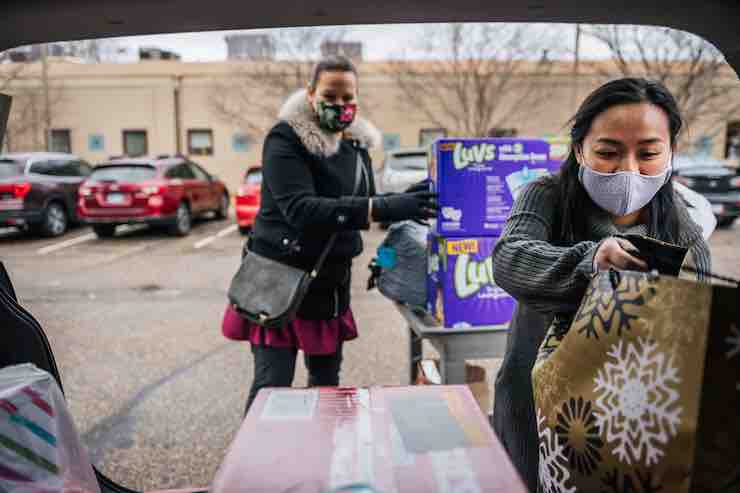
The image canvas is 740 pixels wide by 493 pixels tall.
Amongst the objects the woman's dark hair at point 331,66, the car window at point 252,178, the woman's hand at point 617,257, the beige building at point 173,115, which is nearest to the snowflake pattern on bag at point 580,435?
the woman's hand at point 617,257

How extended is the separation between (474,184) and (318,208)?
608mm

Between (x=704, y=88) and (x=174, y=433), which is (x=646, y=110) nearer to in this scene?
(x=174, y=433)

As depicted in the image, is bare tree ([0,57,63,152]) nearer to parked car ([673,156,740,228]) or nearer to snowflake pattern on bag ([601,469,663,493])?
Answer: parked car ([673,156,740,228])

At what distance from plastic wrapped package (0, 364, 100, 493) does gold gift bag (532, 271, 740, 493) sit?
105cm

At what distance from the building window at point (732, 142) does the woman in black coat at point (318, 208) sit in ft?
68.7

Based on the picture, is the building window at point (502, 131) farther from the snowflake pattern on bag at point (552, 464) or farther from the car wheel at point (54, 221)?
the snowflake pattern on bag at point (552, 464)

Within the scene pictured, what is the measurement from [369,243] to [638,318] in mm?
9646

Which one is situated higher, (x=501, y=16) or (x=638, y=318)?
(x=501, y=16)

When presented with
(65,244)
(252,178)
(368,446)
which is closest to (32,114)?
(65,244)

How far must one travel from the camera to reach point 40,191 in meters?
11.1

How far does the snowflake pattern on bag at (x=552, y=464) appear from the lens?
1135mm

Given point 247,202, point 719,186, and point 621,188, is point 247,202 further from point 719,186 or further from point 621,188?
point 621,188

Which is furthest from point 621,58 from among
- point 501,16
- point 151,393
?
point 501,16

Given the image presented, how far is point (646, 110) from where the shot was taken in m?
1.46
